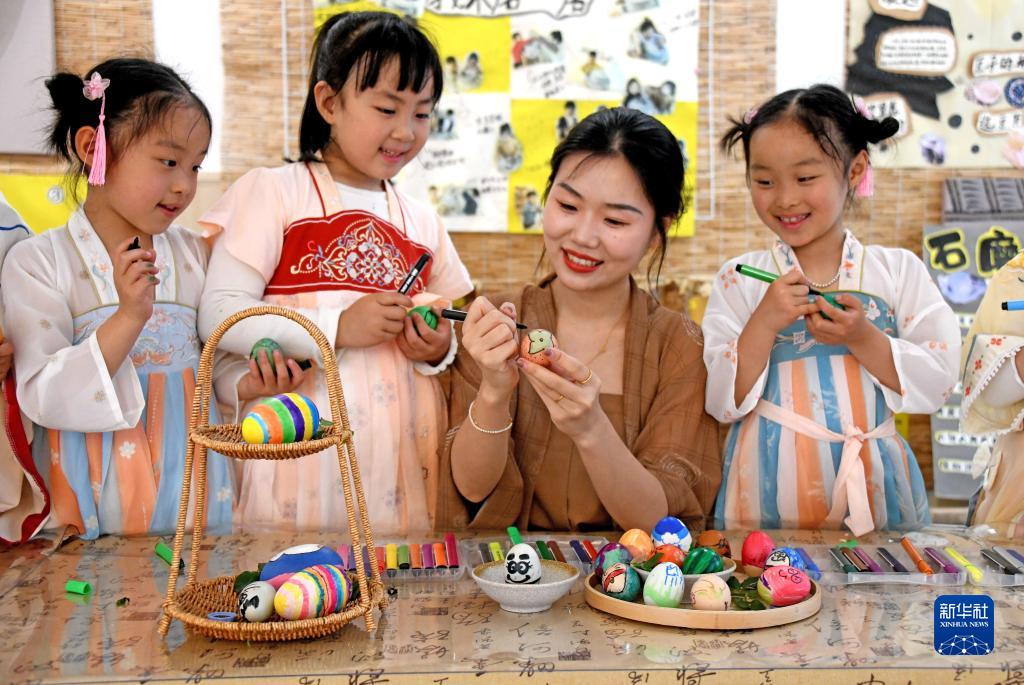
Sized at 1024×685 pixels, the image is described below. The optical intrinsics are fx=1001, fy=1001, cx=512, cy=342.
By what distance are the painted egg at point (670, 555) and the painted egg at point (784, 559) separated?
12 cm

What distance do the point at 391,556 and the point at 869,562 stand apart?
2.25 feet

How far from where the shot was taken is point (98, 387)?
1644mm

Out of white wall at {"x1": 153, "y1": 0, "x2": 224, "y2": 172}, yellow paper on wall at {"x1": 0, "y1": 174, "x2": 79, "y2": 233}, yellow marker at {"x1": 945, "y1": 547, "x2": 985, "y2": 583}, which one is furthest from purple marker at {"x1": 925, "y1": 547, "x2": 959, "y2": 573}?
yellow paper on wall at {"x1": 0, "y1": 174, "x2": 79, "y2": 233}

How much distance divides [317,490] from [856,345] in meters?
1.04

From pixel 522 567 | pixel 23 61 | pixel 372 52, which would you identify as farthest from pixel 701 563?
pixel 23 61

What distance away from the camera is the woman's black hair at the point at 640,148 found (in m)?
1.77

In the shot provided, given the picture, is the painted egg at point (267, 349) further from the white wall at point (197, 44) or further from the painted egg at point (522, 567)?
the white wall at point (197, 44)

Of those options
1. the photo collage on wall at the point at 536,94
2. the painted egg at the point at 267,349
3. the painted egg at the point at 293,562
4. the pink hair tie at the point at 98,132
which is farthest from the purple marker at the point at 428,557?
the photo collage on wall at the point at 536,94

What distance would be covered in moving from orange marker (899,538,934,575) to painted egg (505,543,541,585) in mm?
Result: 566

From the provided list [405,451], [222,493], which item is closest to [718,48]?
[405,451]

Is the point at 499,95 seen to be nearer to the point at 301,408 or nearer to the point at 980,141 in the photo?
the point at 980,141

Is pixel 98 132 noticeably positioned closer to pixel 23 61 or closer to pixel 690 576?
pixel 690 576

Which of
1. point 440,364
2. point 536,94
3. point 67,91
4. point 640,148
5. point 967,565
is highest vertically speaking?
point 536,94

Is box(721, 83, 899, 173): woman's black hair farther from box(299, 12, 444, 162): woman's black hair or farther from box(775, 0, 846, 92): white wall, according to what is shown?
box(775, 0, 846, 92): white wall
